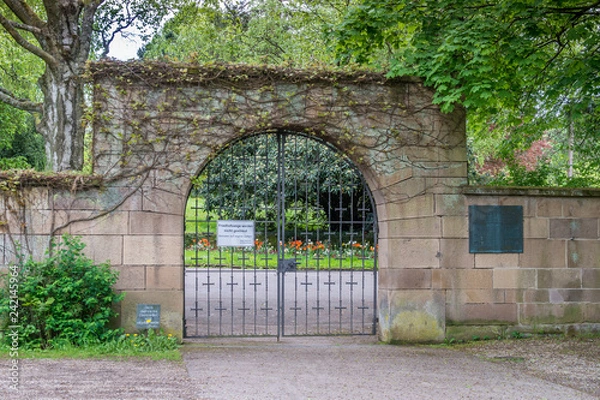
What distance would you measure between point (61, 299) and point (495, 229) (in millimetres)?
5329

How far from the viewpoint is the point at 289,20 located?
17750 millimetres

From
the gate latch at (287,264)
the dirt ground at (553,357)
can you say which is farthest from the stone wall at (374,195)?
the gate latch at (287,264)

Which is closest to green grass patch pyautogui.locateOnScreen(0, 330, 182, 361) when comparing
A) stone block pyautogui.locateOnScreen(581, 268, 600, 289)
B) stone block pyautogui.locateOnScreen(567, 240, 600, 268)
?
stone block pyautogui.locateOnScreen(567, 240, 600, 268)

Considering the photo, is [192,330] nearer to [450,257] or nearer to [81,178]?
[81,178]

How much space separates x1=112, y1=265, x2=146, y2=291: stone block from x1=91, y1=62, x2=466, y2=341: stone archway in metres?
0.03

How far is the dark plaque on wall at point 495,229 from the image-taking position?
8289 millimetres

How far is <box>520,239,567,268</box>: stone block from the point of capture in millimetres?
8391

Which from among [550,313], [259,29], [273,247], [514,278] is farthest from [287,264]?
[259,29]

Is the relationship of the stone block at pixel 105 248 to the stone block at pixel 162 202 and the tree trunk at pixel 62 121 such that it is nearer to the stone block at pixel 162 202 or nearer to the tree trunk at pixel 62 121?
the stone block at pixel 162 202

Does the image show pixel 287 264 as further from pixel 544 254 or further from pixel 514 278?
pixel 544 254

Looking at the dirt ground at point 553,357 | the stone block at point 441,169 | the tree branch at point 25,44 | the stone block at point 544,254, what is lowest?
the dirt ground at point 553,357

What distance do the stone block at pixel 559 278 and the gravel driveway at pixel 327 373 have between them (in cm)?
76

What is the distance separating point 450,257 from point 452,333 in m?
0.97

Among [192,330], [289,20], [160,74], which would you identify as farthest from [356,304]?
[289,20]
